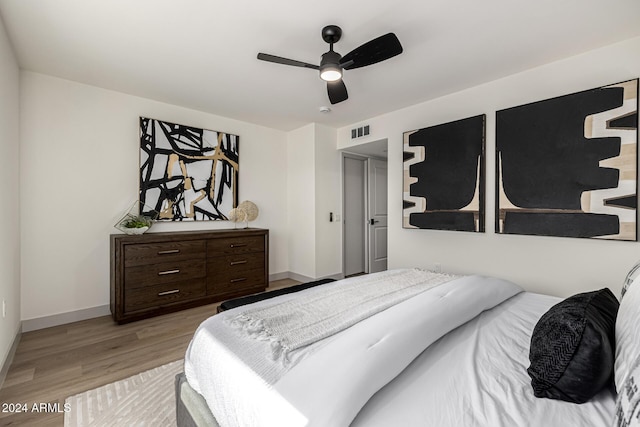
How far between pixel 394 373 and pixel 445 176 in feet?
9.31

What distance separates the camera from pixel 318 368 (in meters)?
0.96

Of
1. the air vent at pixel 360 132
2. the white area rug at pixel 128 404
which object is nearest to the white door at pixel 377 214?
the air vent at pixel 360 132

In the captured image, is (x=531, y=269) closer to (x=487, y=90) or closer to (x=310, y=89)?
(x=487, y=90)

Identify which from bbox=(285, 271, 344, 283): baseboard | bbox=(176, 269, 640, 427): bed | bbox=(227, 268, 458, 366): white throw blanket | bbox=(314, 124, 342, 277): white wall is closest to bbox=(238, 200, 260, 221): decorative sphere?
bbox=(314, 124, 342, 277): white wall

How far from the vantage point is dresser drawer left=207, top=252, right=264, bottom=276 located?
3598mm

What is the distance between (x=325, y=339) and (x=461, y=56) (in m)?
2.63

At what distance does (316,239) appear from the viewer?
4.48 meters

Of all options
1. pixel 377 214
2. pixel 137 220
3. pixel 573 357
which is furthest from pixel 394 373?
pixel 377 214

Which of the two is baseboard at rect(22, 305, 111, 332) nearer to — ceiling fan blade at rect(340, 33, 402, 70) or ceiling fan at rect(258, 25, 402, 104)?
ceiling fan at rect(258, 25, 402, 104)

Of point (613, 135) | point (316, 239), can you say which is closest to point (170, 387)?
point (316, 239)

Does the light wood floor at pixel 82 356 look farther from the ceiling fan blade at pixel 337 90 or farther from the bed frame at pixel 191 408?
the ceiling fan blade at pixel 337 90

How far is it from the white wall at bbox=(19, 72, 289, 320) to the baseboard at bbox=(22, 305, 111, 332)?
45 mm

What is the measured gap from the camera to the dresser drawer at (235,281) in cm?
359

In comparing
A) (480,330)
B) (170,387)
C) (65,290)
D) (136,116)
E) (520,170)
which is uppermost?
(136,116)
